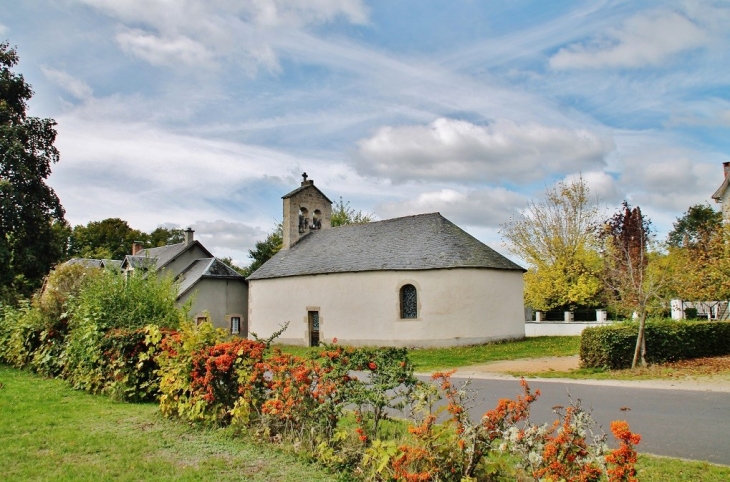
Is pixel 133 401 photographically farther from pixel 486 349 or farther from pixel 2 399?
pixel 486 349

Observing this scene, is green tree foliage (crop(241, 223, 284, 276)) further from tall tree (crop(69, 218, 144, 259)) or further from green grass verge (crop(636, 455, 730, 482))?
green grass verge (crop(636, 455, 730, 482))

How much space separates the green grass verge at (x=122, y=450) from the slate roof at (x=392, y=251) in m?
17.7

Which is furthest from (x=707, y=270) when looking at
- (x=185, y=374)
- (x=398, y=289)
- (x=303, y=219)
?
(x=303, y=219)

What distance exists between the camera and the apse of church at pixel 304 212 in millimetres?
33562

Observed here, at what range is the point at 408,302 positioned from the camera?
1006 inches

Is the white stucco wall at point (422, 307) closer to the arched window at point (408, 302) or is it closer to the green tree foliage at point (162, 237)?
the arched window at point (408, 302)

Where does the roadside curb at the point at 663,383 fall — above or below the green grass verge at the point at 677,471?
below

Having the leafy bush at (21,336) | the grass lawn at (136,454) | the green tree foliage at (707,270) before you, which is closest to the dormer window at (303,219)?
the leafy bush at (21,336)

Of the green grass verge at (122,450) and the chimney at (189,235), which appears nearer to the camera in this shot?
the green grass verge at (122,450)

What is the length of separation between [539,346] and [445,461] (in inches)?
803

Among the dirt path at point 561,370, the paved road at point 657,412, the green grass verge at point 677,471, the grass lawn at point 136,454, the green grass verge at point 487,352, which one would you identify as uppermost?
the grass lawn at point 136,454

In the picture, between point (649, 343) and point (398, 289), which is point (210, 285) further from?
point (649, 343)

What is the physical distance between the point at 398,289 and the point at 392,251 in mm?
2283

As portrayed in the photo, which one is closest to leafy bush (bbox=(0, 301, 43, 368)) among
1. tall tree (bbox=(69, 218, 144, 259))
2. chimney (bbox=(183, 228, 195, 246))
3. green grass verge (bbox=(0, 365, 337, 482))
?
green grass verge (bbox=(0, 365, 337, 482))
